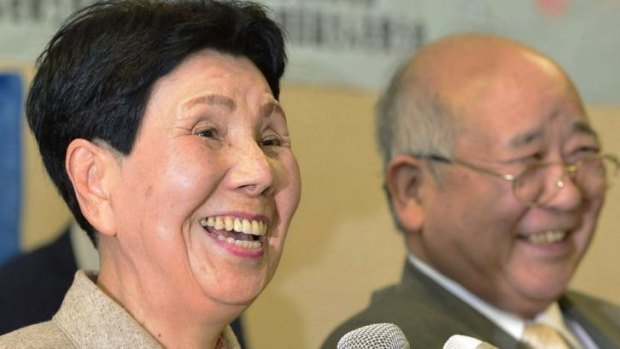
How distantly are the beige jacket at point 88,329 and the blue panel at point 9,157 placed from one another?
88cm

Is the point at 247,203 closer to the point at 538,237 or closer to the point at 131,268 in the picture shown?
the point at 131,268

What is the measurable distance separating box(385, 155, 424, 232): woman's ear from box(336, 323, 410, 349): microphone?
83 centimetres

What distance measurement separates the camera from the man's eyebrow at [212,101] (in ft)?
4.24

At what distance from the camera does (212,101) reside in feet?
4.27

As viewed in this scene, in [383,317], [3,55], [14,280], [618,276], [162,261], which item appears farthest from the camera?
[618,276]

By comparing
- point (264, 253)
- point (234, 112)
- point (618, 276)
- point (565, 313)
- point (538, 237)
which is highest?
point (234, 112)

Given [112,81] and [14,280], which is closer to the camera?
[112,81]

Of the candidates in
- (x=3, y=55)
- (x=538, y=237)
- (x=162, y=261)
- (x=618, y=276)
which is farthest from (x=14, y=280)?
(x=618, y=276)

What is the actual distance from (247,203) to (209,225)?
0.05m

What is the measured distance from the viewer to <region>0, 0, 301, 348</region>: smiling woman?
1.29 meters

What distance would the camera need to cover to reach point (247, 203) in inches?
51.3

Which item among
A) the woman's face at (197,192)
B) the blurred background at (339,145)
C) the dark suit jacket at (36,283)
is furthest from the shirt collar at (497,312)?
the woman's face at (197,192)

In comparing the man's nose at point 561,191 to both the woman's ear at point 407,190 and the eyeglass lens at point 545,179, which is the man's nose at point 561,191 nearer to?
the eyeglass lens at point 545,179

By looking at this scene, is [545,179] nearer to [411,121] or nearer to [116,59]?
[411,121]
